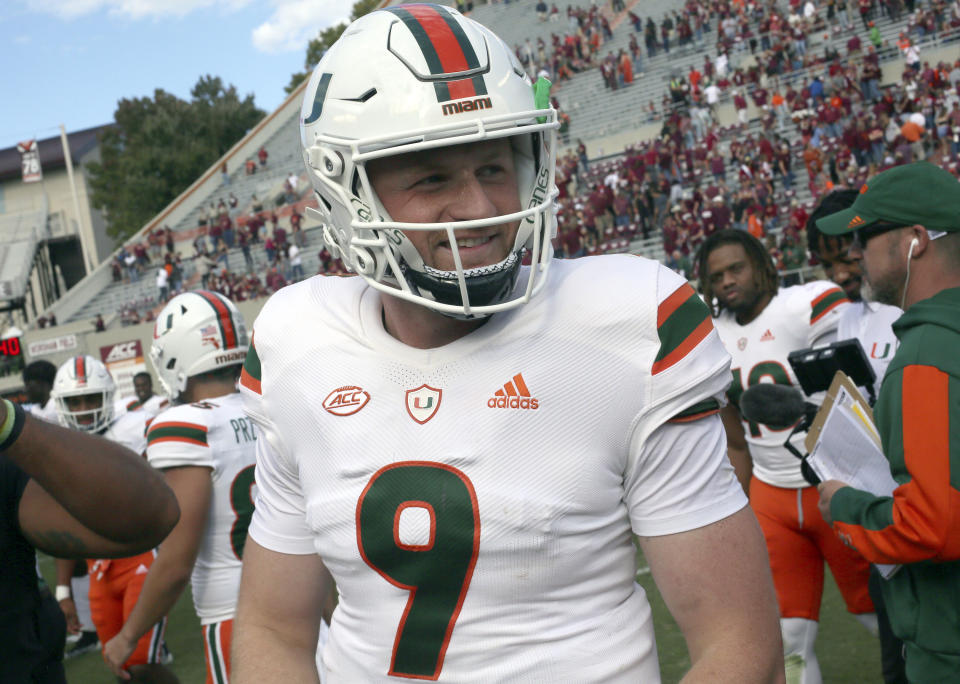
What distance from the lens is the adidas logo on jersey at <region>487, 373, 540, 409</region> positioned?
5.01 feet

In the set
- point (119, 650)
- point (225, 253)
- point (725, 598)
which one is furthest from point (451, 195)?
point (225, 253)

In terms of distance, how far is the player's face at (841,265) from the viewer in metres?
4.07

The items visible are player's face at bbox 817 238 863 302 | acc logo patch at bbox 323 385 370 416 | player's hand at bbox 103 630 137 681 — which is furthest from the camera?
player's face at bbox 817 238 863 302

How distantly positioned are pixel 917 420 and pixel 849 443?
380 millimetres

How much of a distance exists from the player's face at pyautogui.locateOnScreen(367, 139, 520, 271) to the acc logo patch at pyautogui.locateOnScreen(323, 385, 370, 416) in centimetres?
25

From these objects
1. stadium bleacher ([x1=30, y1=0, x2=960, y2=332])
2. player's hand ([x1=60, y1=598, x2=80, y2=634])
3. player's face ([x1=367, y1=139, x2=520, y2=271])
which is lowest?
player's hand ([x1=60, y1=598, x2=80, y2=634])

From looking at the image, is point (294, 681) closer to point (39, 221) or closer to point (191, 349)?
point (191, 349)

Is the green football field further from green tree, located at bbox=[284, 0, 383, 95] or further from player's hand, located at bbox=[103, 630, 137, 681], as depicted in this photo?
green tree, located at bbox=[284, 0, 383, 95]

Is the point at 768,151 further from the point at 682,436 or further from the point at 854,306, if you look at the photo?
the point at 682,436

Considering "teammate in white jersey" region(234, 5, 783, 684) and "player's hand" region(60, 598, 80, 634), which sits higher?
"teammate in white jersey" region(234, 5, 783, 684)

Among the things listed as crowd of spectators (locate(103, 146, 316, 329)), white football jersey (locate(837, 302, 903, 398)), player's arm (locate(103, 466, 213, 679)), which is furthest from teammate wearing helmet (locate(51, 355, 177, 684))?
crowd of spectators (locate(103, 146, 316, 329))

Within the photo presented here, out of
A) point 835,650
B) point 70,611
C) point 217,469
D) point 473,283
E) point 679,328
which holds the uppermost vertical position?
point 473,283

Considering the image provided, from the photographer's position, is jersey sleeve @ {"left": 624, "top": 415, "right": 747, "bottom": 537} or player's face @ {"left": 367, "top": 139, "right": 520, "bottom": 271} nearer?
jersey sleeve @ {"left": 624, "top": 415, "right": 747, "bottom": 537}

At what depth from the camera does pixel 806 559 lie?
4.02 metres
